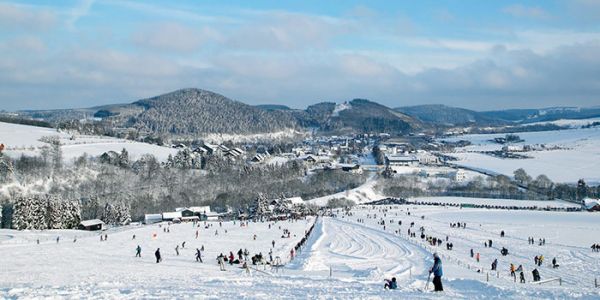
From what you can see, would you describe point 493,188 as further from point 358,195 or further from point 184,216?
point 184,216

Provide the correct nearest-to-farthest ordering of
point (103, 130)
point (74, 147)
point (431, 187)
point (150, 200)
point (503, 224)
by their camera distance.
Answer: point (503, 224), point (150, 200), point (431, 187), point (74, 147), point (103, 130)

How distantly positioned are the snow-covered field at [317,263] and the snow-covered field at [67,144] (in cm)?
4967

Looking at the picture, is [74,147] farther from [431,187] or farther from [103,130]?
[431,187]

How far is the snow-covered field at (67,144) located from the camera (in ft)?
276

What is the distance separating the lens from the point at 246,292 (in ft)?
40.0

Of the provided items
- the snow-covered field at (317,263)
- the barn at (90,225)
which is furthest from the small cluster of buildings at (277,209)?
the barn at (90,225)

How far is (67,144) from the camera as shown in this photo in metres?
94.2

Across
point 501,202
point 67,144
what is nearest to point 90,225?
point 501,202

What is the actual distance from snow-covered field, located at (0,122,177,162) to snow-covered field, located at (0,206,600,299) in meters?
49.7

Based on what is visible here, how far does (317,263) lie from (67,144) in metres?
83.0

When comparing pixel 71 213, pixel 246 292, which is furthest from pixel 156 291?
pixel 71 213

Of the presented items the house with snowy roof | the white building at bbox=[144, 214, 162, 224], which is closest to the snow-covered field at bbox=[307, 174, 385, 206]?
the white building at bbox=[144, 214, 162, 224]

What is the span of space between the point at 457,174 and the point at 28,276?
84389 millimetres

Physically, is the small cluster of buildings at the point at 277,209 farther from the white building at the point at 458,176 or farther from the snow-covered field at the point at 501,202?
the white building at the point at 458,176
